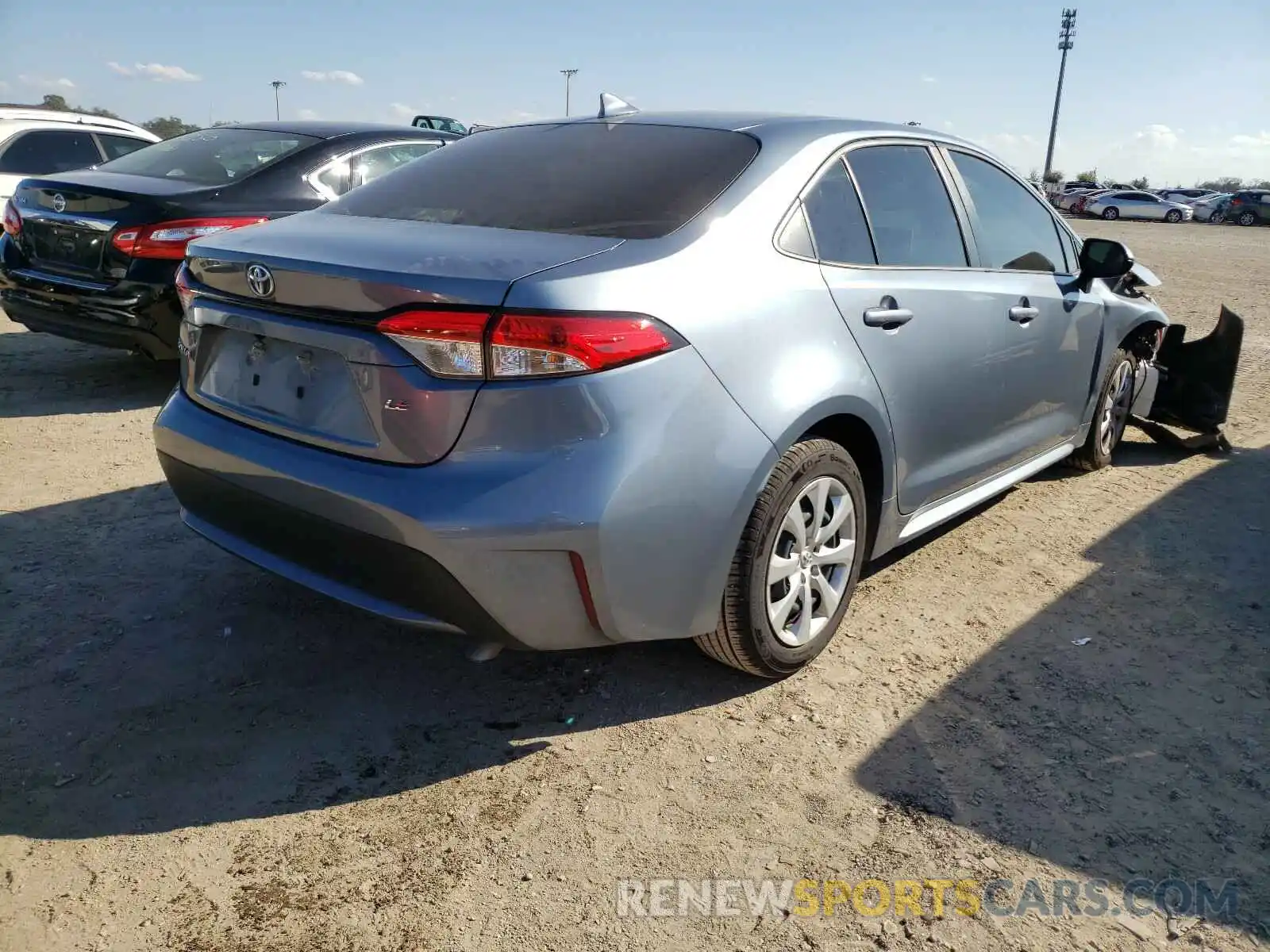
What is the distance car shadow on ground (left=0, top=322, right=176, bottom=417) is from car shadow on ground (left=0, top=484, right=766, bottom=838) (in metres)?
2.32

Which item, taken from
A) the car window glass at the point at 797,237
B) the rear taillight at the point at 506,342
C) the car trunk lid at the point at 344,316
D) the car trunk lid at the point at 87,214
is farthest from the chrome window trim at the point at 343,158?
the rear taillight at the point at 506,342

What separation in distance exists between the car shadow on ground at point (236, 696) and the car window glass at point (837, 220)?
1333mm

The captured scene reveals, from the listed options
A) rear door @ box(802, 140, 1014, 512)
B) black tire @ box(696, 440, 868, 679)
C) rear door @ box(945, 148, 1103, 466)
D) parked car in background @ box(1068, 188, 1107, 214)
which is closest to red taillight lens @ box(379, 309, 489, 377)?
black tire @ box(696, 440, 868, 679)

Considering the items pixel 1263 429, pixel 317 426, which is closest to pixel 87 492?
pixel 317 426

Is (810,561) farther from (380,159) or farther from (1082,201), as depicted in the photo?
(1082,201)

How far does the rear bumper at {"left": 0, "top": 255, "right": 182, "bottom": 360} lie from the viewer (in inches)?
212

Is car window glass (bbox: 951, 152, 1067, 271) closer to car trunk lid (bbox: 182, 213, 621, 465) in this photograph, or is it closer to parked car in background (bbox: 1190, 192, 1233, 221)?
car trunk lid (bbox: 182, 213, 621, 465)

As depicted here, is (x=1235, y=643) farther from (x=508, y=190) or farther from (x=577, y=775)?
(x=508, y=190)

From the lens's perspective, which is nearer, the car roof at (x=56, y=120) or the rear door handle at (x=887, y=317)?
the rear door handle at (x=887, y=317)

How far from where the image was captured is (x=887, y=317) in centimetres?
304

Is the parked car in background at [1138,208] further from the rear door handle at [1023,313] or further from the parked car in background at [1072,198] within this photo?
the rear door handle at [1023,313]

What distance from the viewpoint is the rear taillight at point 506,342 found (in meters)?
2.20

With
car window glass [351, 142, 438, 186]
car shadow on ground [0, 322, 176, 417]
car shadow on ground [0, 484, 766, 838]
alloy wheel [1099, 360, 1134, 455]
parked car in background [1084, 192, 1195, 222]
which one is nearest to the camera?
car shadow on ground [0, 484, 766, 838]

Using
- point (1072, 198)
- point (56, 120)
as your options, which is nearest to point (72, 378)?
point (56, 120)
